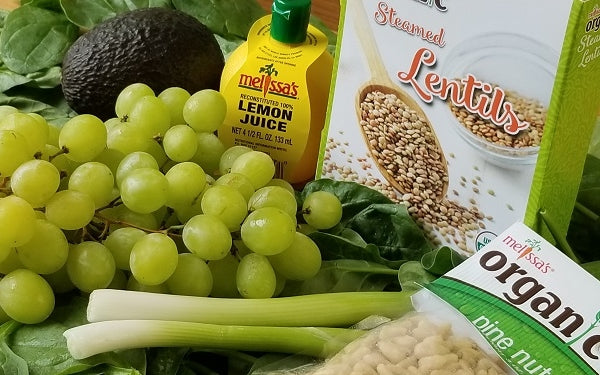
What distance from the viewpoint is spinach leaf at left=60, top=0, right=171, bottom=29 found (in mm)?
1035

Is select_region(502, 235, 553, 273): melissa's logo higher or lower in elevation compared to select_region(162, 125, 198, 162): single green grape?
higher

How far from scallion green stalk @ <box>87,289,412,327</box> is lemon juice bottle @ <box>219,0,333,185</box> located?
0.72 ft

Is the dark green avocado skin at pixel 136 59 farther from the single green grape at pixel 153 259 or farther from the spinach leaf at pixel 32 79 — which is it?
the single green grape at pixel 153 259

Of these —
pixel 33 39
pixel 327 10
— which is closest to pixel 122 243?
pixel 33 39

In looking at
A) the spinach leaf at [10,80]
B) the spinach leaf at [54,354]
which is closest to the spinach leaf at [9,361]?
the spinach leaf at [54,354]

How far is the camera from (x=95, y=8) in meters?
1.06

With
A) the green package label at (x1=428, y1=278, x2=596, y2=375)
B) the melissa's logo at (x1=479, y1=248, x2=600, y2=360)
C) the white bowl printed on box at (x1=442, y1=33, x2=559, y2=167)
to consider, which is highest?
the white bowl printed on box at (x1=442, y1=33, x2=559, y2=167)

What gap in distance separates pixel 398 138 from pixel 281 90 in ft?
0.45

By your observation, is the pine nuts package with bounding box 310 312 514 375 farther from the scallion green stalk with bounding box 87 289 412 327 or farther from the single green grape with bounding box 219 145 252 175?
the single green grape with bounding box 219 145 252 175

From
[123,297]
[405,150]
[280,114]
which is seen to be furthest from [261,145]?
[123,297]

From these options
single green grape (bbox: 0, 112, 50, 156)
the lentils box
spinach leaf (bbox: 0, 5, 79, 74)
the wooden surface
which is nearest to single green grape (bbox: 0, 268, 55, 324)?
single green grape (bbox: 0, 112, 50, 156)

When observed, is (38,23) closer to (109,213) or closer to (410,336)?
(109,213)

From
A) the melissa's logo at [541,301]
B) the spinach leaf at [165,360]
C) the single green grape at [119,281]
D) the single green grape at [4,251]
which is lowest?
the spinach leaf at [165,360]

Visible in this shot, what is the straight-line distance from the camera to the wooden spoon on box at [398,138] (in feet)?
2.36
